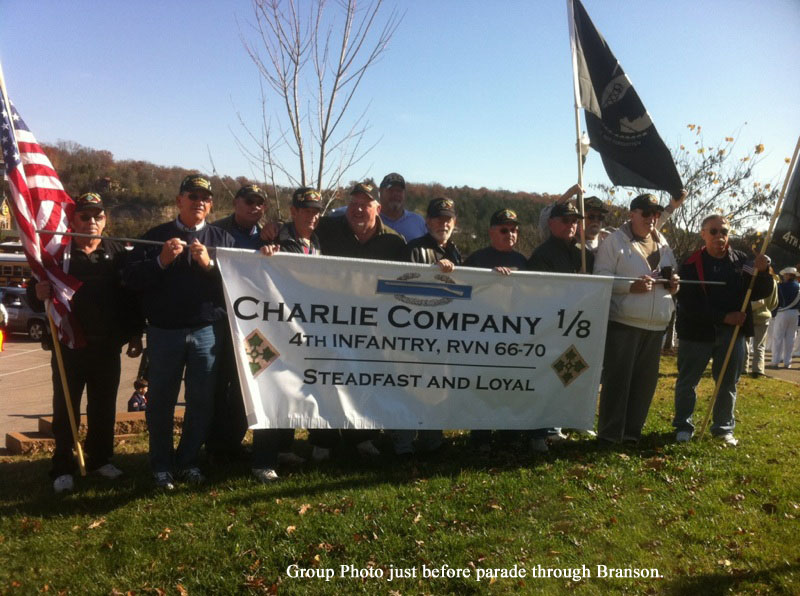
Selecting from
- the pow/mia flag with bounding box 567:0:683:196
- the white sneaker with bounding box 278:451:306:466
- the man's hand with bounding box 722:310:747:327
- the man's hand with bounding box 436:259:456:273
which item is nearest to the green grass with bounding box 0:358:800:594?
the white sneaker with bounding box 278:451:306:466

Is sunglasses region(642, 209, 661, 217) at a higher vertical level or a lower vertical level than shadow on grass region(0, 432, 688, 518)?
higher

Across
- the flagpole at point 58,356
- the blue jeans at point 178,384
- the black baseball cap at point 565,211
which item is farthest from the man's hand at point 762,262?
the flagpole at point 58,356

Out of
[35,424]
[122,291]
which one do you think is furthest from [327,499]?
[35,424]

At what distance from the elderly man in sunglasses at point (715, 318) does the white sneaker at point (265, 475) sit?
396cm

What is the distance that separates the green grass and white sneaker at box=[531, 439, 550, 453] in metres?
0.14

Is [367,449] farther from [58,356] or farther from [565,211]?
[565,211]

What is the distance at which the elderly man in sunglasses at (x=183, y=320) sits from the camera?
517cm

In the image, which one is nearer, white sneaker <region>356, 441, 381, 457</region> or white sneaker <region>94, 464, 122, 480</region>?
white sneaker <region>94, 464, 122, 480</region>

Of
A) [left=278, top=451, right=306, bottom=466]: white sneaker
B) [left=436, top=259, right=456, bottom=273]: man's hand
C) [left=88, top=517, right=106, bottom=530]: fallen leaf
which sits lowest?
[left=88, top=517, right=106, bottom=530]: fallen leaf

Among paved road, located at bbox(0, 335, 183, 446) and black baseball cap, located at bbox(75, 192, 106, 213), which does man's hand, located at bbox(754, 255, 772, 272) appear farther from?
paved road, located at bbox(0, 335, 183, 446)

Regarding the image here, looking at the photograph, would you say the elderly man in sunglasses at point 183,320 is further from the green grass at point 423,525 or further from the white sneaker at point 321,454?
the white sneaker at point 321,454

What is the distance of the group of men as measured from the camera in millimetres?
5250

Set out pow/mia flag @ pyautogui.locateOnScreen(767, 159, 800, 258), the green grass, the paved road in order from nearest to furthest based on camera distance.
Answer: the green grass
pow/mia flag @ pyautogui.locateOnScreen(767, 159, 800, 258)
the paved road

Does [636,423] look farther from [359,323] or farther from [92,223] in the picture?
[92,223]
